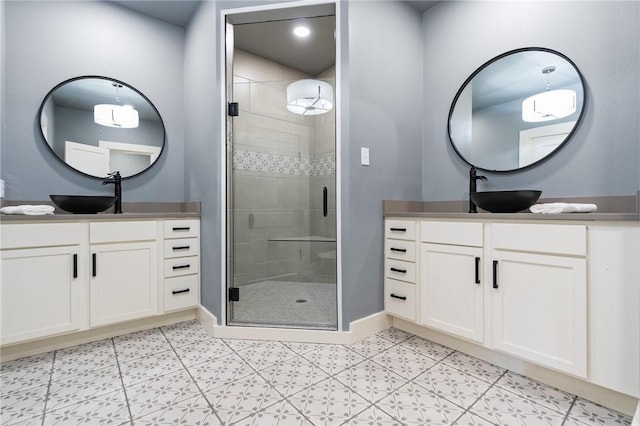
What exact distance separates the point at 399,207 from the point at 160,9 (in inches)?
101

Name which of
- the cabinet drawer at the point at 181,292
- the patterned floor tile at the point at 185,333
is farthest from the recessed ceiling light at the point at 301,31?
the patterned floor tile at the point at 185,333

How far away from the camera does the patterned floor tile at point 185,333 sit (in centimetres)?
202

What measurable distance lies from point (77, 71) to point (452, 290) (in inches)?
124

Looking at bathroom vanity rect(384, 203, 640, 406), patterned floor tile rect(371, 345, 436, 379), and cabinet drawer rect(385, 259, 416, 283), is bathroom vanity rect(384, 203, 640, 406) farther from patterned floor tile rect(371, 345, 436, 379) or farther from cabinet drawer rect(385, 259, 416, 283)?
patterned floor tile rect(371, 345, 436, 379)

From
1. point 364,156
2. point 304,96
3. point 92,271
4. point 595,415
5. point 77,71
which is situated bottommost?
point 595,415

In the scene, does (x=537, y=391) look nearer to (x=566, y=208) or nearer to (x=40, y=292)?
(x=566, y=208)

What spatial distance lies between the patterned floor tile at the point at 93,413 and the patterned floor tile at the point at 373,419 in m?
0.95

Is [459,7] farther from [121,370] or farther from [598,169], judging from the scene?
[121,370]

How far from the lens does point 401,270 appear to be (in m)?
2.07

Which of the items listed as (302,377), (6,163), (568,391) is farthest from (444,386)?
(6,163)

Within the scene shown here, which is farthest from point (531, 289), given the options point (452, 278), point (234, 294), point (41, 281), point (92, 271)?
point (41, 281)

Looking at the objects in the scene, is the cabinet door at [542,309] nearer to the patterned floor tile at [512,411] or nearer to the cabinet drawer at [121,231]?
the patterned floor tile at [512,411]

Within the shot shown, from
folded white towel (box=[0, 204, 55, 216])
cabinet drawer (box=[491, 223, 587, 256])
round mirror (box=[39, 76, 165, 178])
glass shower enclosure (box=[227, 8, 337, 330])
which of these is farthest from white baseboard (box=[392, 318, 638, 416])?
round mirror (box=[39, 76, 165, 178])

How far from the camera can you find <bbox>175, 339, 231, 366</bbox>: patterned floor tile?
5.73 feet
